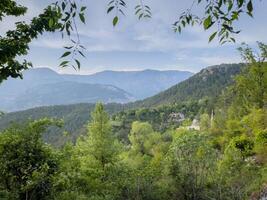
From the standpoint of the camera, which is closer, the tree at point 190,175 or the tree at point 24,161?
the tree at point 24,161

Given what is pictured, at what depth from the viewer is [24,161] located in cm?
1106

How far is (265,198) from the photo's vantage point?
13.2 meters

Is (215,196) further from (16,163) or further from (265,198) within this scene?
(16,163)

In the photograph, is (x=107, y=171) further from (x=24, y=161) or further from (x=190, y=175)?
(x=24, y=161)

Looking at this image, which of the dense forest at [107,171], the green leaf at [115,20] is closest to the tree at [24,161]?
the dense forest at [107,171]

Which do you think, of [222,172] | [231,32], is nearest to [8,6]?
[231,32]

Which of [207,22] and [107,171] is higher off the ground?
[207,22]

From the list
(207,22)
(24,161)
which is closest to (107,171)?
(24,161)

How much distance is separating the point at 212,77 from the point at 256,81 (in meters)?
165

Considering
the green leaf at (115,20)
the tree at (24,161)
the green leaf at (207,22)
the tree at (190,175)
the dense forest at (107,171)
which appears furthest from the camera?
the tree at (190,175)

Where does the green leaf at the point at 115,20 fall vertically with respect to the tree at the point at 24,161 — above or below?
above

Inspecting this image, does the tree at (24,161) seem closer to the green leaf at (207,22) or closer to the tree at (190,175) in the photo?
the tree at (190,175)

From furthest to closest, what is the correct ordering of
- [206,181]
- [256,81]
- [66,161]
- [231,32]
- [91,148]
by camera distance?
[256,81], [91,148], [206,181], [66,161], [231,32]

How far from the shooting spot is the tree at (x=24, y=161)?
10859 millimetres
